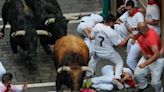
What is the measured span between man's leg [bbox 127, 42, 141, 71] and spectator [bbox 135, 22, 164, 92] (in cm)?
74

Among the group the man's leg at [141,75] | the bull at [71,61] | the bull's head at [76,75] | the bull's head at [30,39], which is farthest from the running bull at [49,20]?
the man's leg at [141,75]

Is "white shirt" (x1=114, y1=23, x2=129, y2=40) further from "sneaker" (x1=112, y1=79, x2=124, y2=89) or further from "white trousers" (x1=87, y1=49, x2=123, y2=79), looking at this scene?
"sneaker" (x1=112, y1=79, x2=124, y2=89)

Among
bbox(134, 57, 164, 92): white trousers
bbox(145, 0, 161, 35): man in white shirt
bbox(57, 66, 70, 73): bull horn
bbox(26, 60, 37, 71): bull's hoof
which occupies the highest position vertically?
bbox(145, 0, 161, 35): man in white shirt

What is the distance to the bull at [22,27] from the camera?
16375 millimetres

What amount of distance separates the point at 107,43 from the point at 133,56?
0.86m

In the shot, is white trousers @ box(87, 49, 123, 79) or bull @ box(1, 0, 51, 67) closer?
white trousers @ box(87, 49, 123, 79)

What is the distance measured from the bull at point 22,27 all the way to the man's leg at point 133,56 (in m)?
2.70

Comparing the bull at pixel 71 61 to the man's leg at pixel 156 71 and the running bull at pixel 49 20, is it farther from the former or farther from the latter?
the man's leg at pixel 156 71

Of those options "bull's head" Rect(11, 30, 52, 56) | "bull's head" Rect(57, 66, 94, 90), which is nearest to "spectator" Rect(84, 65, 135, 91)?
"bull's head" Rect(57, 66, 94, 90)

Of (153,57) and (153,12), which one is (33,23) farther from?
(153,57)

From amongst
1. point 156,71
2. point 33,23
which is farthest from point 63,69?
point 33,23

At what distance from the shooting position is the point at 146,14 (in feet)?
50.9

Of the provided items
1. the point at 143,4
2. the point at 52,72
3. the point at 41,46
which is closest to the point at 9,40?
the point at 41,46

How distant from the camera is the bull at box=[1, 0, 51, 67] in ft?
53.7
